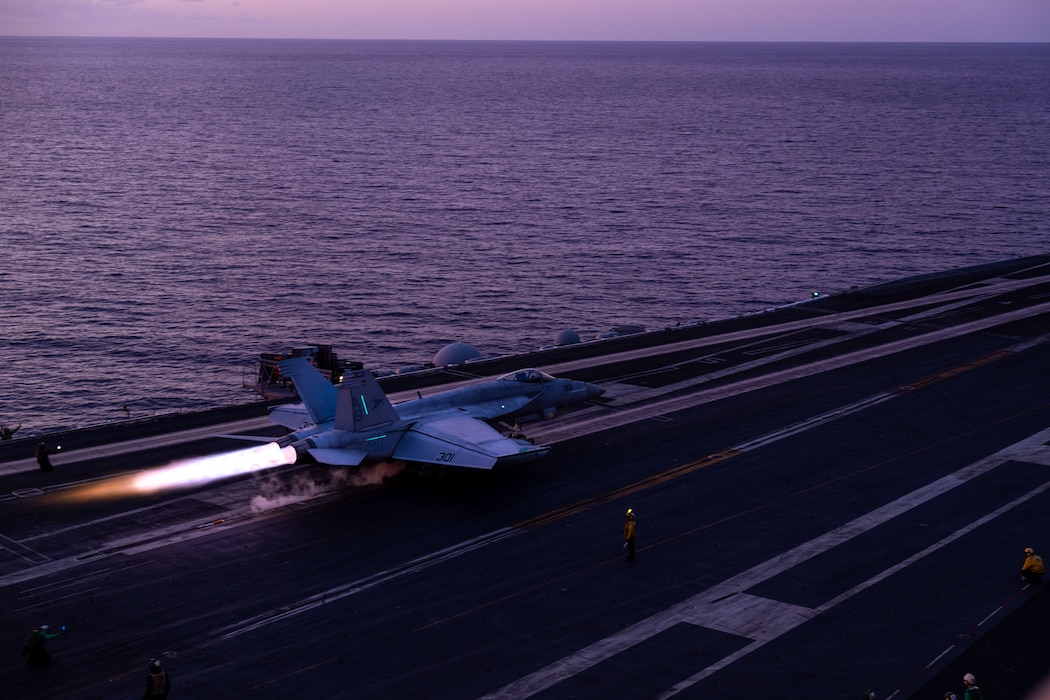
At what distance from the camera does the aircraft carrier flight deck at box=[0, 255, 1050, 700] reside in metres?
28.3

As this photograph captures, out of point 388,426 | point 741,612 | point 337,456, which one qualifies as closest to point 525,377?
point 388,426

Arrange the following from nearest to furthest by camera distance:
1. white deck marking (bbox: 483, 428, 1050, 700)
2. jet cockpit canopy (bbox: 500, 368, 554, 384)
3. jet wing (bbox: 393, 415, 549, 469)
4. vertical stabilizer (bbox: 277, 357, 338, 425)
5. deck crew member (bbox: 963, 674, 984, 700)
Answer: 1. deck crew member (bbox: 963, 674, 984, 700)
2. white deck marking (bbox: 483, 428, 1050, 700)
3. jet wing (bbox: 393, 415, 549, 469)
4. vertical stabilizer (bbox: 277, 357, 338, 425)
5. jet cockpit canopy (bbox: 500, 368, 554, 384)

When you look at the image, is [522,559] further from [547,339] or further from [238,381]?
[547,339]

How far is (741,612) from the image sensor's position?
3152 centimetres

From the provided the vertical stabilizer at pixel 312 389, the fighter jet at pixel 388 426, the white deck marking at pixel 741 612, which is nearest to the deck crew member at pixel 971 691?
the white deck marking at pixel 741 612

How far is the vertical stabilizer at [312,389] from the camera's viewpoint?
4162 centimetres

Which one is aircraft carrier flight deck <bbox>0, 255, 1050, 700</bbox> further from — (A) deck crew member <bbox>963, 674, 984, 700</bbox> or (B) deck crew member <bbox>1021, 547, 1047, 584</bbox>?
(A) deck crew member <bbox>963, 674, 984, 700</bbox>

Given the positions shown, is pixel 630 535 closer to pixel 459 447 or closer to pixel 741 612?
pixel 741 612

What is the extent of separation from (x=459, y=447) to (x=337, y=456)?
4.86 m

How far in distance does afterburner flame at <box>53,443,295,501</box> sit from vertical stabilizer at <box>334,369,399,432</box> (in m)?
2.49

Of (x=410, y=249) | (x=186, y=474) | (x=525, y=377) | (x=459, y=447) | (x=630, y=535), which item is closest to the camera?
(x=630, y=535)

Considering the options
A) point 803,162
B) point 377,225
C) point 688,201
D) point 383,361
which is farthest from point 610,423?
point 803,162

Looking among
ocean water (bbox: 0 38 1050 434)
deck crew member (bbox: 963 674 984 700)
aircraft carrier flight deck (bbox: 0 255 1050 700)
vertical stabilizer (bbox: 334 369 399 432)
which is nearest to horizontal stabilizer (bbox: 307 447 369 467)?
vertical stabilizer (bbox: 334 369 399 432)

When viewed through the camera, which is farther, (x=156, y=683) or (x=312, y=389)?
(x=312, y=389)
